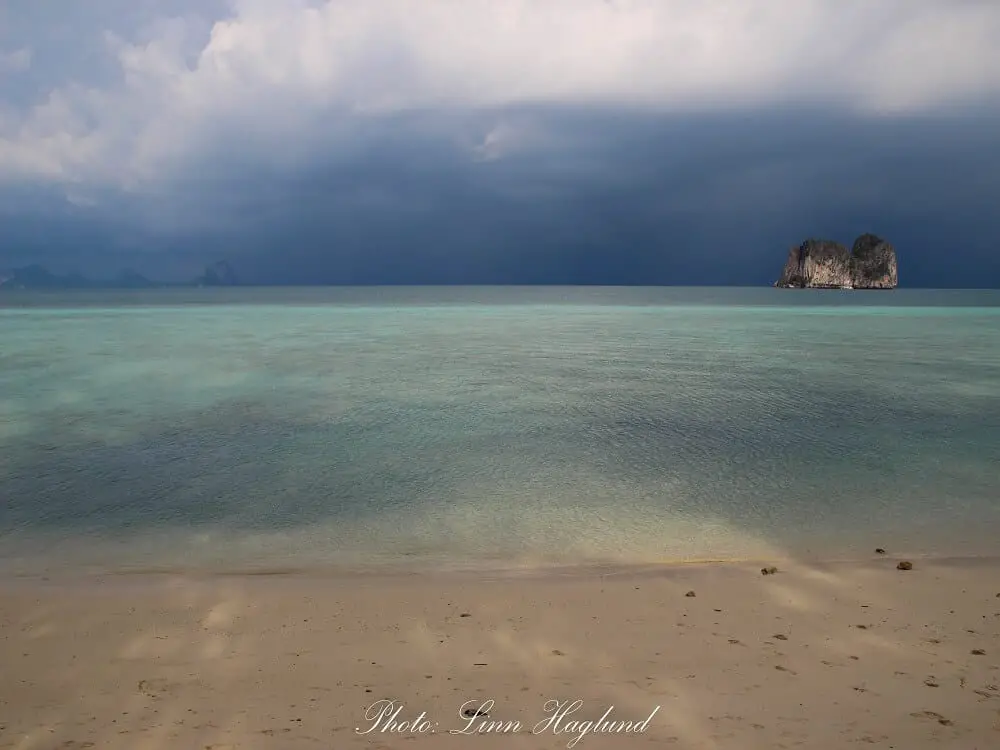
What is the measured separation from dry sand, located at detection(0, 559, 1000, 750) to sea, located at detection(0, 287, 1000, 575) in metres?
1.29

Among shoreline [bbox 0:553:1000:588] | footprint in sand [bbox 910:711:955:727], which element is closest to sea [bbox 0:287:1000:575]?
shoreline [bbox 0:553:1000:588]

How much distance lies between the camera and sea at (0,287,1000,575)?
10852 mm

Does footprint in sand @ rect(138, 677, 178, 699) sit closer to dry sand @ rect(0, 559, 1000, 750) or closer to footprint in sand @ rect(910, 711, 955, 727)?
dry sand @ rect(0, 559, 1000, 750)

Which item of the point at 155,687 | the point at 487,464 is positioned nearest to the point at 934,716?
the point at 155,687

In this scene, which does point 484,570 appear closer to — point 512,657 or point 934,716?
point 512,657

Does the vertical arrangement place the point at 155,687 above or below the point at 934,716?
above

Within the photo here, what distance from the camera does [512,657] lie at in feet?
22.5

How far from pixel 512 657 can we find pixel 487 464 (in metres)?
9.30

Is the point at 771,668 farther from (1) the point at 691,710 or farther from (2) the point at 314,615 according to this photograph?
(2) the point at 314,615

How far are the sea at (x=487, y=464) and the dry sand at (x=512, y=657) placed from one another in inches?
50.7

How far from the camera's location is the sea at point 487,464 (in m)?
10.9

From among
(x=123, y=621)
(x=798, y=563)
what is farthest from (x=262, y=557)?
(x=798, y=563)

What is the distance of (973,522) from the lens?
38.6ft

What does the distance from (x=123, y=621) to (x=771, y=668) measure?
280 inches
